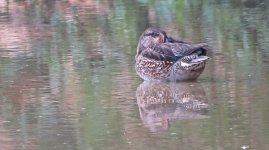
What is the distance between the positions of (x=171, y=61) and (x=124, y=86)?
688 millimetres

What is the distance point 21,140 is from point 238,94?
8.31 ft

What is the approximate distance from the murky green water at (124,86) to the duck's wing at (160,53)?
1.03ft

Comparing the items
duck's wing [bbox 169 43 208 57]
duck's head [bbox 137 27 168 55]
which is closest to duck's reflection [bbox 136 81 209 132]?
duck's wing [bbox 169 43 208 57]

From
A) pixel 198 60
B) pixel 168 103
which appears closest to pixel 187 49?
pixel 198 60

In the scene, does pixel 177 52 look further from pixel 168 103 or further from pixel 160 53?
pixel 168 103

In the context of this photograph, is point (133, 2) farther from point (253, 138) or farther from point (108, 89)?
point (253, 138)

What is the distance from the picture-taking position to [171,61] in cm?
1040

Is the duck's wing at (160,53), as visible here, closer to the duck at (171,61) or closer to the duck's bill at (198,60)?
the duck at (171,61)

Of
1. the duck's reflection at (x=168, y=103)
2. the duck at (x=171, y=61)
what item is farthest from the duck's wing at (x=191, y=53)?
the duck's reflection at (x=168, y=103)

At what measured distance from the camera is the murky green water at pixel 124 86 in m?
7.77

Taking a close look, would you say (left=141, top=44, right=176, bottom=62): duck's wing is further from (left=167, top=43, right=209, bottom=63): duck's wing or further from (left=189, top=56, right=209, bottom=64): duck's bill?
(left=189, top=56, right=209, bottom=64): duck's bill

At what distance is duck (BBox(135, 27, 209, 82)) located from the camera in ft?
33.6

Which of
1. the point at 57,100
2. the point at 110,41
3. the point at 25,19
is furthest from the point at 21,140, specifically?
the point at 25,19

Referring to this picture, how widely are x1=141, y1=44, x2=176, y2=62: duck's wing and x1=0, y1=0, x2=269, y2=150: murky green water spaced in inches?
12.4
